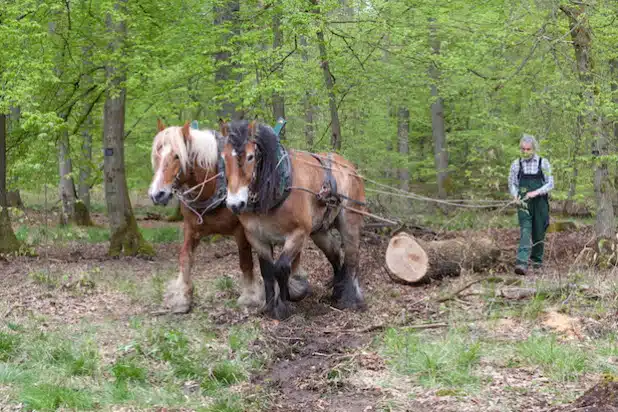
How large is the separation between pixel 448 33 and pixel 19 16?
8521 millimetres

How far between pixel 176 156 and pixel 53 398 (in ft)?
10.4

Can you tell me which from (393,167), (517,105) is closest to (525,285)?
(517,105)

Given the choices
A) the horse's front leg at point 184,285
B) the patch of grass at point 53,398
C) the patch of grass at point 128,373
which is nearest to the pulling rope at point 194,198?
the horse's front leg at point 184,285

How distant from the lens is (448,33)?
47.1 ft

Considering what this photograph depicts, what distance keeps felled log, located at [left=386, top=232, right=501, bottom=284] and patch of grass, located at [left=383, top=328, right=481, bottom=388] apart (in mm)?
2732

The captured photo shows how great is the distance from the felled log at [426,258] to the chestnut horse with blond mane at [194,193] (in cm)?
164

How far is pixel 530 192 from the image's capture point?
9086mm

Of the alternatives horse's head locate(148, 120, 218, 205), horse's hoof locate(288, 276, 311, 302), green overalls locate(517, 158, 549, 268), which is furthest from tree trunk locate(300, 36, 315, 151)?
horse's head locate(148, 120, 218, 205)

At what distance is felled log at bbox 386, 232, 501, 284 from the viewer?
352 inches

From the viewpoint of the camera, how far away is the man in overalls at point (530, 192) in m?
9.09

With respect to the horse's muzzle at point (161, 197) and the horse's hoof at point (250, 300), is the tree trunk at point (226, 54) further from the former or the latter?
the horse's muzzle at point (161, 197)

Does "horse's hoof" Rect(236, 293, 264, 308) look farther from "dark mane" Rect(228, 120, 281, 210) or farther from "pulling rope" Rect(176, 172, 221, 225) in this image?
"dark mane" Rect(228, 120, 281, 210)

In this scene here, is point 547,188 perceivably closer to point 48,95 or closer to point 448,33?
point 448,33

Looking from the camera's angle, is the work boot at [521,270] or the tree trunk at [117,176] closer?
the work boot at [521,270]
